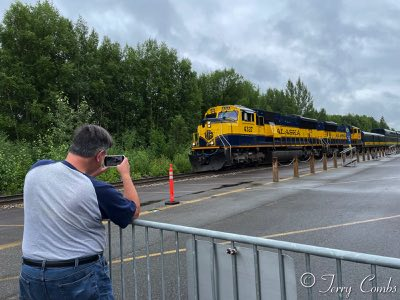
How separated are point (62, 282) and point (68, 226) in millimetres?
348

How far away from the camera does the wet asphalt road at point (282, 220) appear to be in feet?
17.6

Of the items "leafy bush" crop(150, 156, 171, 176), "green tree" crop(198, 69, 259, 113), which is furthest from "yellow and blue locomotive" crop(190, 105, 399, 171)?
"green tree" crop(198, 69, 259, 113)

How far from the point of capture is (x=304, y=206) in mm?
10484

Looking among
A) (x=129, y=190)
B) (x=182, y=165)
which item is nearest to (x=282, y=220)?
(x=129, y=190)

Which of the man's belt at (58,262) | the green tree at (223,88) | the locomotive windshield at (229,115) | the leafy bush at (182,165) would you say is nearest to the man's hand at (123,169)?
the man's belt at (58,262)

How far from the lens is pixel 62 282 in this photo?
2.58 m

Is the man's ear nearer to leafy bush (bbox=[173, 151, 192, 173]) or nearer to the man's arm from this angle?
the man's arm

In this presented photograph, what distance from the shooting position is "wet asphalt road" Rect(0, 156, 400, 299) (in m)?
5.36

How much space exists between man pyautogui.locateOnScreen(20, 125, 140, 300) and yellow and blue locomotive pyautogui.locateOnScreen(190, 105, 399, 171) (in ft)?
67.8

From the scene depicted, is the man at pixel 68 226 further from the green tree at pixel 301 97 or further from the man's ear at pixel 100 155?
the green tree at pixel 301 97

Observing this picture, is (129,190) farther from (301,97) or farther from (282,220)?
(301,97)

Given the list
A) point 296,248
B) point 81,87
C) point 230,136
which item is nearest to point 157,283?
A: point 296,248

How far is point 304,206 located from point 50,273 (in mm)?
8718

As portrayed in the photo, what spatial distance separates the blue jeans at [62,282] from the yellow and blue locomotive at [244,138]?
68.3 feet
